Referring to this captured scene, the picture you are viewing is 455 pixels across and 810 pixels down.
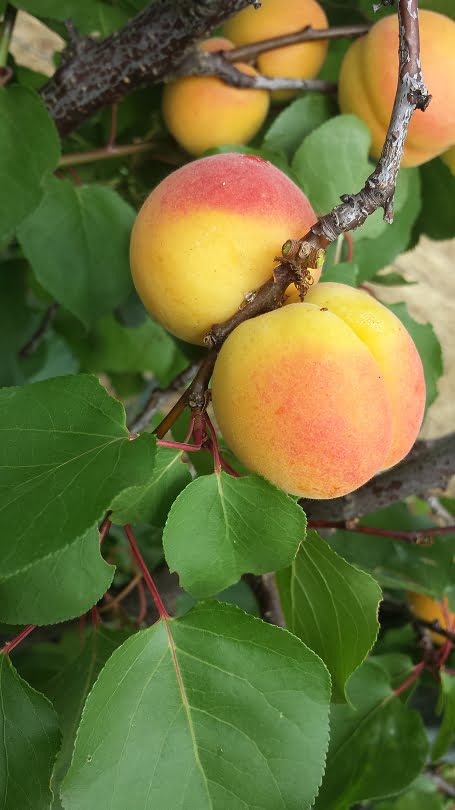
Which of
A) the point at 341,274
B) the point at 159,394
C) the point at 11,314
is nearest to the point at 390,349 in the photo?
the point at 341,274

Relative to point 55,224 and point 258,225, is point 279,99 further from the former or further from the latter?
point 258,225

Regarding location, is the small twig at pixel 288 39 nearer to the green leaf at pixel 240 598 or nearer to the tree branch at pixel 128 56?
the tree branch at pixel 128 56

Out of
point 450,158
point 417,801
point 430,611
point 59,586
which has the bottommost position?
point 417,801

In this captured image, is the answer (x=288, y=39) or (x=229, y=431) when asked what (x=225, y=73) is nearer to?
(x=288, y=39)

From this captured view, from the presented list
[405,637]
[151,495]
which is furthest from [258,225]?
[405,637]

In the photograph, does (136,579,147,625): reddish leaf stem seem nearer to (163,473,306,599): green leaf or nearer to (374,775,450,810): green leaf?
(163,473,306,599): green leaf

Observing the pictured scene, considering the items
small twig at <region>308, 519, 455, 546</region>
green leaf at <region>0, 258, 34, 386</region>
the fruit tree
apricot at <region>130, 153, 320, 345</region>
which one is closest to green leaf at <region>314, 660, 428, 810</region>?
the fruit tree
